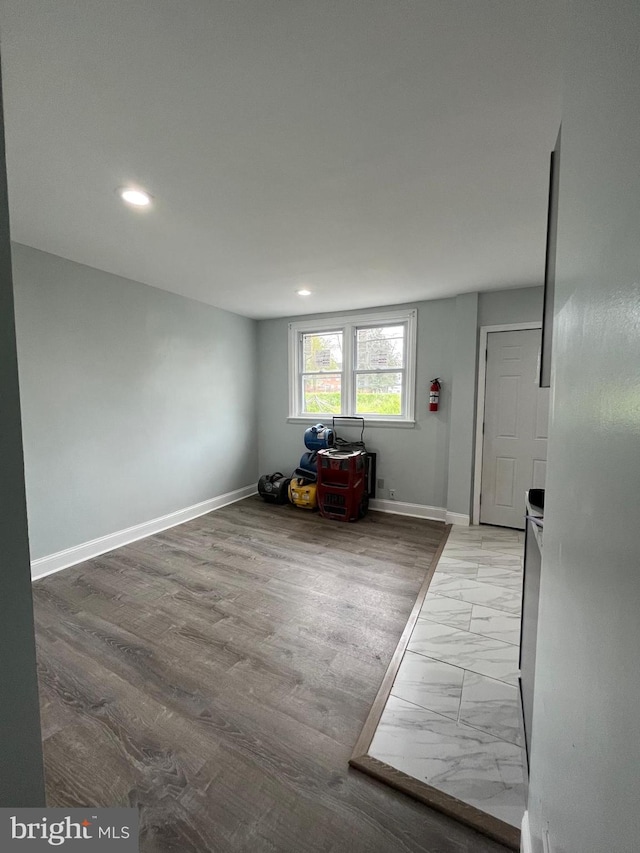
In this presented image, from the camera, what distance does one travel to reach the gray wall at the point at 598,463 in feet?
1.38

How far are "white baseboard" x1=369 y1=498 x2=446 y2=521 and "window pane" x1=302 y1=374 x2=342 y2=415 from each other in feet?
4.24

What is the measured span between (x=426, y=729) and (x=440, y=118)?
2500mm

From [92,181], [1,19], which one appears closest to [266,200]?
[92,181]

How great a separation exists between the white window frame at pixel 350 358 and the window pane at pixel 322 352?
70 mm

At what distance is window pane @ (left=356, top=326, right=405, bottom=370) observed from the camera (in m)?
4.27

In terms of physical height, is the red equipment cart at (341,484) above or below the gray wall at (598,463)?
below

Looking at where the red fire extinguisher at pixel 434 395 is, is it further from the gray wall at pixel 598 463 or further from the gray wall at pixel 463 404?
the gray wall at pixel 598 463

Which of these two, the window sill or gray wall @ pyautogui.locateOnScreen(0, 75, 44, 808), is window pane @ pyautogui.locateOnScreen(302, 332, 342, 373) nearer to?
the window sill

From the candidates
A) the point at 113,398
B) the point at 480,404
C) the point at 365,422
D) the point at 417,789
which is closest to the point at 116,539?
the point at 113,398

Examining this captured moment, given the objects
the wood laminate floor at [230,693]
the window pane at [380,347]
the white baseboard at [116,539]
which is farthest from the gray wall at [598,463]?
the window pane at [380,347]

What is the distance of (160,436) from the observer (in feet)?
12.3

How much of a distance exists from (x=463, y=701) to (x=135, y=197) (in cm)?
307

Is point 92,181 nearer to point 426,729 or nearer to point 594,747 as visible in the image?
point 594,747

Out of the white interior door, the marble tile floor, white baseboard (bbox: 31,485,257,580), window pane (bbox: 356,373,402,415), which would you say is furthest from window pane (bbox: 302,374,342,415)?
the marble tile floor
